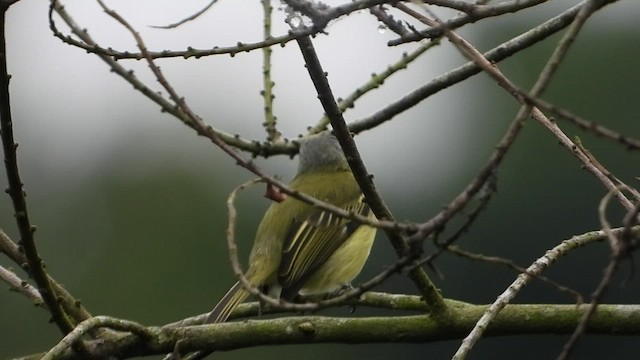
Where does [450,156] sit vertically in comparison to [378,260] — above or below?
above

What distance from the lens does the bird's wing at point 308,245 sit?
21.6ft

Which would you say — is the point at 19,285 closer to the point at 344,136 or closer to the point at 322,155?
the point at 344,136

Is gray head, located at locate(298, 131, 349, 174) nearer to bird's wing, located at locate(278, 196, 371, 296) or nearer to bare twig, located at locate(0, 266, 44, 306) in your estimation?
bird's wing, located at locate(278, 196, 371, 296)

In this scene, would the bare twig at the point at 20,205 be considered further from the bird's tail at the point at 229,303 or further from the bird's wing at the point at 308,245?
the bird's wing at the point at 308,245

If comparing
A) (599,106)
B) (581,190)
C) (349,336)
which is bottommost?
(349,336)

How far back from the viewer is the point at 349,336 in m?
4.88

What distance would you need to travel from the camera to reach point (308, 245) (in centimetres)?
677

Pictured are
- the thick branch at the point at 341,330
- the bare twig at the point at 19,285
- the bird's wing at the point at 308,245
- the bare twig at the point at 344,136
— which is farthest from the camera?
the bird's wing at the point at 308,245

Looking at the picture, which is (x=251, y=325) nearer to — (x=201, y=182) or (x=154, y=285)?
(x=154, y=285)

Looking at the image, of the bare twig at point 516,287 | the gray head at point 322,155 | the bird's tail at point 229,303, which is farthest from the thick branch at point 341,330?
the gray head at point 322,155

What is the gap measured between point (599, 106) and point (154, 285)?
10.1 meters

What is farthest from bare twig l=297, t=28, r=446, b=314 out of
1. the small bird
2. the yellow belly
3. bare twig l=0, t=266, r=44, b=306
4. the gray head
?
the gray head

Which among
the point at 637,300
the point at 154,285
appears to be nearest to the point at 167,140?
the point at 154,285

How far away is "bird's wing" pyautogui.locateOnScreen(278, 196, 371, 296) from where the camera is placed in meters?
6.59
